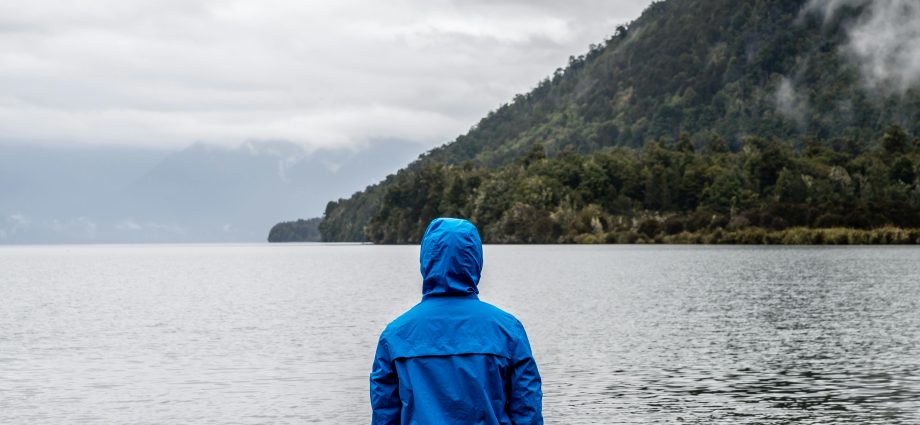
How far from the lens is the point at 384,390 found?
29.6ft

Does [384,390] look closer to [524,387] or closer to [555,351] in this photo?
[524,387]

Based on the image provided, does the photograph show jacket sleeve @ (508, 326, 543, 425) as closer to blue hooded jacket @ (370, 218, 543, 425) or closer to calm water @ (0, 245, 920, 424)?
blue hooded jacket @ (370, 218, 543, 425)

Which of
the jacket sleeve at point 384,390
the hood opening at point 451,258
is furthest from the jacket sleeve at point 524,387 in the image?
the jacket sleeve at point 384,390

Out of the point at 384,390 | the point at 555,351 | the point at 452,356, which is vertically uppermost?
the point at 452,356

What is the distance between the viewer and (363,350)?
5097 centimetres

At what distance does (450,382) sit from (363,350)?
42530 mm

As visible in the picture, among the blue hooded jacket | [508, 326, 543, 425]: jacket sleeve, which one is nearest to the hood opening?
the blue hooded jacket

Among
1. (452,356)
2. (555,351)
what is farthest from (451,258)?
(555,351)

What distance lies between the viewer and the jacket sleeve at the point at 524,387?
8.90 meters

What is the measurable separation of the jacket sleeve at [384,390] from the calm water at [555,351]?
2226cm

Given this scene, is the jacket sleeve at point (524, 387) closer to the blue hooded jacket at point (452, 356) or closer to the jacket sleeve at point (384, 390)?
the blue hooded jacket at point (452, 356)

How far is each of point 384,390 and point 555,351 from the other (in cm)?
3988

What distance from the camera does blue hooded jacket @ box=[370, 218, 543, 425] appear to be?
8859 mm

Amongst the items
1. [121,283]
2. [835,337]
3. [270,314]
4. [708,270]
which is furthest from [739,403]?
[121,283]
